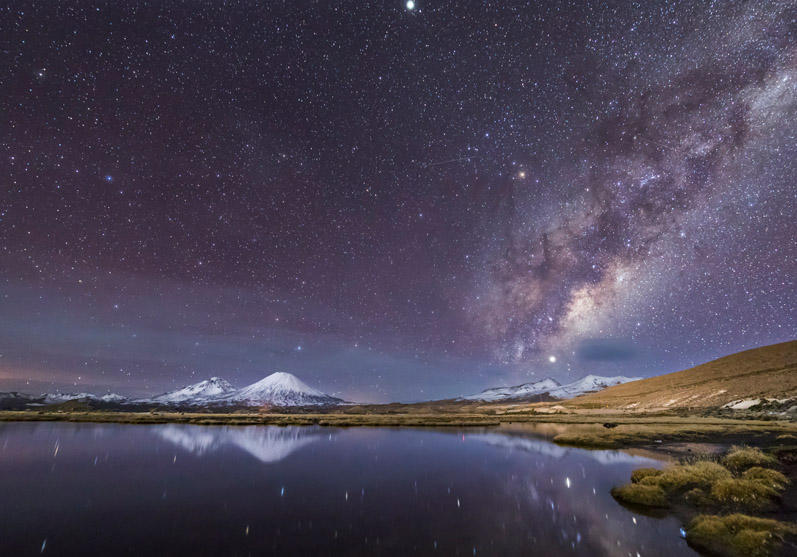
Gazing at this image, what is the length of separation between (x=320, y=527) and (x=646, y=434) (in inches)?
1844

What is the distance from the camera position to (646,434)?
140ft

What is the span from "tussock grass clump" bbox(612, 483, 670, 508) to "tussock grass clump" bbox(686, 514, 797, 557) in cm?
346

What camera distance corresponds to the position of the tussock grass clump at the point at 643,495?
1584 centimetres

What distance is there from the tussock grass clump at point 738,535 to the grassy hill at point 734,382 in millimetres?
85785

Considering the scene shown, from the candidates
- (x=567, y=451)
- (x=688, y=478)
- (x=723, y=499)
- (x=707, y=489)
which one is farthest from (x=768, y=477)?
(x=567, y=451)

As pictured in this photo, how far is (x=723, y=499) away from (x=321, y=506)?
18935mm

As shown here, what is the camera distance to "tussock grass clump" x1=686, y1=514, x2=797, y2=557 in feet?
33.8

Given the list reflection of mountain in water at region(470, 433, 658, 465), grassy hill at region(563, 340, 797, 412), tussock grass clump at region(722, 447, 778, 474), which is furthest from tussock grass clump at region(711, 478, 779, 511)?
grassy hill at region(563, 340, 797, 412)

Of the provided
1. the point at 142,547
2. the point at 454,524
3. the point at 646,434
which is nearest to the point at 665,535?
the point at 454,524

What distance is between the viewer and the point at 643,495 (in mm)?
16422

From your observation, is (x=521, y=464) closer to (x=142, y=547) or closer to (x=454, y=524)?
(x=454, y=524)

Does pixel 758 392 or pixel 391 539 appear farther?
pixel 758 392

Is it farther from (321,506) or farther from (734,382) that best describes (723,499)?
(734,382)

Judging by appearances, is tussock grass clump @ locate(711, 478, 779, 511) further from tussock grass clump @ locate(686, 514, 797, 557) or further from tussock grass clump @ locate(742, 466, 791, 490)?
tussock grass clump @ locate(686, 514, 797, 557)
